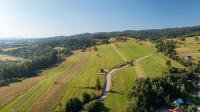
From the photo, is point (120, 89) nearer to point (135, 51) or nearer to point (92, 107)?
point (92, 107)

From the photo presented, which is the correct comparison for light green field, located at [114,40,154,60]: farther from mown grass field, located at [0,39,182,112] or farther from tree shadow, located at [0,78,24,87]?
tree shadow, located at [0,78,24,87]

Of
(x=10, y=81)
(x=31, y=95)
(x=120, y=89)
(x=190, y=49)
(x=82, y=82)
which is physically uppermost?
(x=190, y=49)

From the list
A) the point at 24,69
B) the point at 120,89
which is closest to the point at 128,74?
the point at 120,89

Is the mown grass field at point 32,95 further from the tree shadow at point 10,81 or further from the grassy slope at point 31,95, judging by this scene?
the tree shadow at point 10,81

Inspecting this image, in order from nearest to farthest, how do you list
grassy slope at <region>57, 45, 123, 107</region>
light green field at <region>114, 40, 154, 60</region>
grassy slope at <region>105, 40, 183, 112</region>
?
grassy slope at <region>105, 40, 183, 112</region>
grassy slope at <region>57, 45, 123, 107</region>
light green field at <region>114, 40, 154, 60</region>

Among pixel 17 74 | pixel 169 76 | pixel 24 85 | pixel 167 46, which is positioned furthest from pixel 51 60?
pixel 169 76

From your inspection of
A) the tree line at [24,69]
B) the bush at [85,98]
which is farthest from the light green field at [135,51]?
the bush at [85,98]

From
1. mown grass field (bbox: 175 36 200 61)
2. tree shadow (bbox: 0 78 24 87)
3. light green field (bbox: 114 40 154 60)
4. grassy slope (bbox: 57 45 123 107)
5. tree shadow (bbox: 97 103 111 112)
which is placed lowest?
tree shadow (bbox: 0 78 24 87)

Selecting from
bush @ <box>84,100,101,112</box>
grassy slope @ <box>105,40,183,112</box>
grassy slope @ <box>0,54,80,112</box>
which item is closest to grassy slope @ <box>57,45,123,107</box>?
grassy slope @ <box>105,40,183,112</box>
